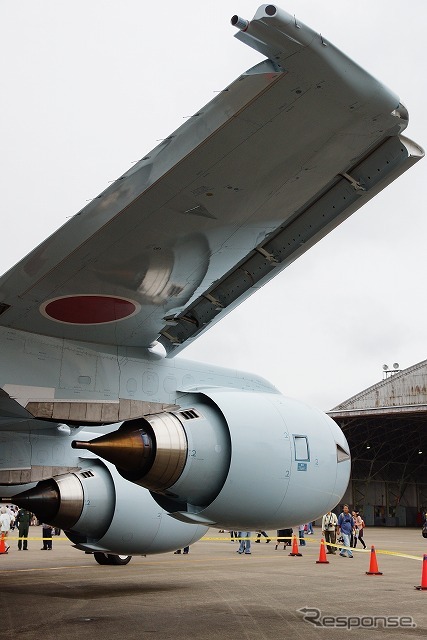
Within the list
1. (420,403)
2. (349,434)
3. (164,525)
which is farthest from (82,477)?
(349,434)

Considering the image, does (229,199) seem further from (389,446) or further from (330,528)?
(389,446)

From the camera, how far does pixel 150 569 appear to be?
15930 millimetres

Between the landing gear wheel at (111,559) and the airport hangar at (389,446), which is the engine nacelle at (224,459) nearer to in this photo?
the landing gear wheel at (111,559)

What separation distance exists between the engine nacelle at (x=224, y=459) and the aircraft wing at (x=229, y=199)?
136 cm

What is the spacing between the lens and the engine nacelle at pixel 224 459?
23.9 ft

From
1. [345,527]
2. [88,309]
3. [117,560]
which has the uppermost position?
[88,309]

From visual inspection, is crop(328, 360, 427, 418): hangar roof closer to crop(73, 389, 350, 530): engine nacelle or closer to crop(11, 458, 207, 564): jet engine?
crop(11, 458, 207, 564): jet engine

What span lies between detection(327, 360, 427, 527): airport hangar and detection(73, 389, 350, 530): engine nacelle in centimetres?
3714

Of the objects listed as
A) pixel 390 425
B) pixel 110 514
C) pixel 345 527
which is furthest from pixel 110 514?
pixel 390 425

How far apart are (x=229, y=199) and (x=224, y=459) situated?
293 centimetres

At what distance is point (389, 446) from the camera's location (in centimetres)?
5897

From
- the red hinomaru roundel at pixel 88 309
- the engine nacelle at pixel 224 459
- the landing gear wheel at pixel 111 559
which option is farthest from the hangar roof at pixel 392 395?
the red hinomaru roundel at pixel 88 309

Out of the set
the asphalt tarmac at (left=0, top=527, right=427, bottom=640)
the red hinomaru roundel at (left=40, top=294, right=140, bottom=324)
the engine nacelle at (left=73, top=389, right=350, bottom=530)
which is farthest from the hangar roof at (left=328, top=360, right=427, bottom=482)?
the red hinomaru roundel at (left=40, top=294, right=140, bottom=324)

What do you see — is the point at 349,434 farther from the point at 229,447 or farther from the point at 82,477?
the point at 229,447
